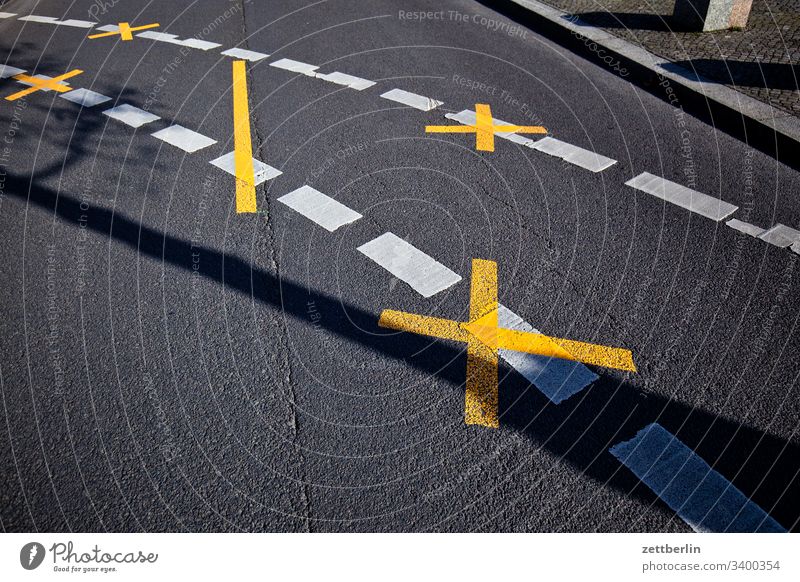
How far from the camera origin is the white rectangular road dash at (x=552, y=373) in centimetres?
286

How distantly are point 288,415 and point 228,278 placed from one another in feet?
3.78

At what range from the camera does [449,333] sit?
3.18m

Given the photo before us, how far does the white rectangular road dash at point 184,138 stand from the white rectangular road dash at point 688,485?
4044 mm

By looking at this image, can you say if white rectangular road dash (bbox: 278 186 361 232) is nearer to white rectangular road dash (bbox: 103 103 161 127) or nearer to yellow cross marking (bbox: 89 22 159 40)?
white rectangular road dash (bbox: 103 103 161 127)

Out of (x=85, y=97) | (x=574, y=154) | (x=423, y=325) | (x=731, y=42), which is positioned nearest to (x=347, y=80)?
(x=85, y=97)

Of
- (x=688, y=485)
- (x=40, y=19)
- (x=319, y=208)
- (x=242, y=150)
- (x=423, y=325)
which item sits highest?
(x=40, y=19)

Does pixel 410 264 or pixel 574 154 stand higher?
pixel 574 154

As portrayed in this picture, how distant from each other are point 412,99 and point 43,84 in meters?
4.07

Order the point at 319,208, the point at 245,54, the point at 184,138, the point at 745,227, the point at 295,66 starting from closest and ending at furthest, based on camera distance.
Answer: the point at 745,227, the point at 319,208, the point at 184,138, the point at 295,66, the point at 245,54

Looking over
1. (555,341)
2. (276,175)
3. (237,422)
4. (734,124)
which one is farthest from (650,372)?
Answer: (734,124)

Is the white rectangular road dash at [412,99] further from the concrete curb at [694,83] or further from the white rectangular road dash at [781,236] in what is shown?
the white rectangular road dash at [781,236]

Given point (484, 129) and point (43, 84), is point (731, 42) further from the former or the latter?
point (43, 84)

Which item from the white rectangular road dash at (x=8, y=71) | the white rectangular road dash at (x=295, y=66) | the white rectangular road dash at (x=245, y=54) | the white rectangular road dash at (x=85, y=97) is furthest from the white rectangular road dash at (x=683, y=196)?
the white rectangular road dash at (x=8, y=71)

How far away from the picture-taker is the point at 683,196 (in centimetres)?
432
